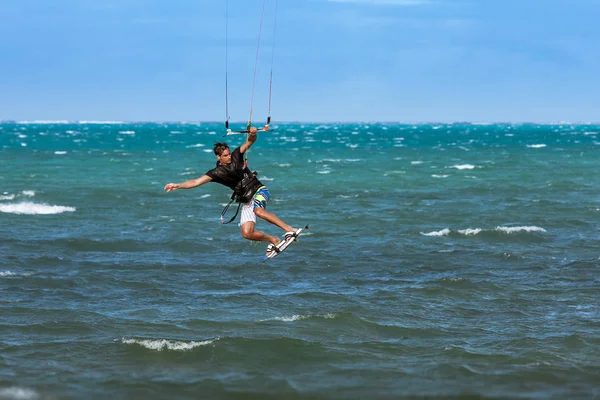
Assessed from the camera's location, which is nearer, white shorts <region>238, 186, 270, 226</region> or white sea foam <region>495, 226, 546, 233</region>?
white shorts <region>238, 186, 270, 226</region>

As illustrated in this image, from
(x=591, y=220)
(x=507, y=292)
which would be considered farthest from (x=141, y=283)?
(x=591, y=220)

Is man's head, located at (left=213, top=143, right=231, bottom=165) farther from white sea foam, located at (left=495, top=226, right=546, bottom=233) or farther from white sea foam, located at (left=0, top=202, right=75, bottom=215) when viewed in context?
white sea foam, located at (left=0, top=202, right=75, bottom=215)

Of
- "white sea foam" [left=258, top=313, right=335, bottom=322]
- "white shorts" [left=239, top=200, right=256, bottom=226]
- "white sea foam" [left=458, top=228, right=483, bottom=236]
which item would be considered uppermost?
"white shorts" [left=239, top=200, right=256, bottom=226]

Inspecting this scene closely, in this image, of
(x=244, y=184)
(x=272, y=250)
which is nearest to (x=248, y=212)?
(x=244, y=184)

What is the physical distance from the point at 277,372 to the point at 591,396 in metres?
5.11

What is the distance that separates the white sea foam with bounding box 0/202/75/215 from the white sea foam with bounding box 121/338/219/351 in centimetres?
2165

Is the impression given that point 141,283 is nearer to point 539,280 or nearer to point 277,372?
point 277,372

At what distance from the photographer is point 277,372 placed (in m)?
14.6

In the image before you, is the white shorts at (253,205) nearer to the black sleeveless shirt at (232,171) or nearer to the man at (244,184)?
the man at (244,184)

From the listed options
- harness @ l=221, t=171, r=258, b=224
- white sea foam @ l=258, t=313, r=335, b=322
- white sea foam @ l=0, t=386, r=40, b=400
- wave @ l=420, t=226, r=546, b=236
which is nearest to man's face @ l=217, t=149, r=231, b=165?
harness @ l=221, t=171, r=258, b=224

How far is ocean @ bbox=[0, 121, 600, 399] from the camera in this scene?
14078mm

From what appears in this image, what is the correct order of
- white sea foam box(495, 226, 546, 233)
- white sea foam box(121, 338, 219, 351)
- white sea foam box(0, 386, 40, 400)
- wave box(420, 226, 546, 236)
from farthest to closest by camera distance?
white sea foam box(495, 226, 546, 233), wave box(420, 226, 546, 236), white sea foam box(121, 338, 219, 351), white sea foam box(0, 386, 40, 400)

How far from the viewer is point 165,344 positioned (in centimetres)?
1584

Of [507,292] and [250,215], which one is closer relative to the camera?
[250,215]
